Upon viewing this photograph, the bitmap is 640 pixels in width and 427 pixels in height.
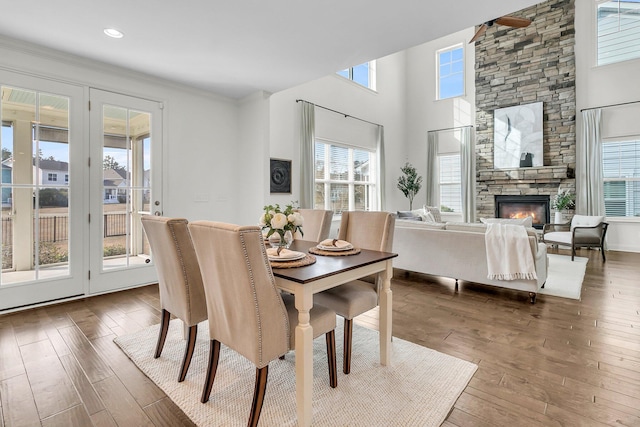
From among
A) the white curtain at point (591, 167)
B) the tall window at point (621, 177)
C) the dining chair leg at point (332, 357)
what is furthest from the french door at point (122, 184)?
the tall window at point (621, 177)

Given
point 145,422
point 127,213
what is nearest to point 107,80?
point 127,213

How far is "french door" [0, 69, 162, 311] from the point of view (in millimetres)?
3037

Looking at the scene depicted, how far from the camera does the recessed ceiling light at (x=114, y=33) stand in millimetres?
2742

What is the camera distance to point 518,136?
279 inches

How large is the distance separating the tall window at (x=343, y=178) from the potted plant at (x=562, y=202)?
3.69 metres

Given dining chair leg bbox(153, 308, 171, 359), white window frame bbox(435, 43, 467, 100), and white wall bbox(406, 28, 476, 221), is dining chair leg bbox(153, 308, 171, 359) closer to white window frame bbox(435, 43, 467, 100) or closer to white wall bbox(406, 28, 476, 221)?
white wall bbox(406, 28, 476, 221)

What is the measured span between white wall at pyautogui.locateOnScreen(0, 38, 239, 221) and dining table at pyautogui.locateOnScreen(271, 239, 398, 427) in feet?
9.28

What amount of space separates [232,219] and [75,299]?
2.04m

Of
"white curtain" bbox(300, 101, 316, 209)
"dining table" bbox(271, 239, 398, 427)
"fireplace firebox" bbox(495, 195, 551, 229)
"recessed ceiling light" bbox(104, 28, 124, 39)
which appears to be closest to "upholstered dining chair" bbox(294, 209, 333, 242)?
"dining table" bbox(271, 239, 398, 427)

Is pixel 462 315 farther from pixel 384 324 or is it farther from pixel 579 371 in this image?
pixel 384 324

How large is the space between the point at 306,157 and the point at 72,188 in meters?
3.34

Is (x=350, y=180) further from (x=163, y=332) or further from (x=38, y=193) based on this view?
(x=163, y=332)

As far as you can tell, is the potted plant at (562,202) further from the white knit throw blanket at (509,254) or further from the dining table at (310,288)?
the dining table at (310,288)

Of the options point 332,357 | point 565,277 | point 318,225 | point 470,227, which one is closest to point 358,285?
point 332,357
